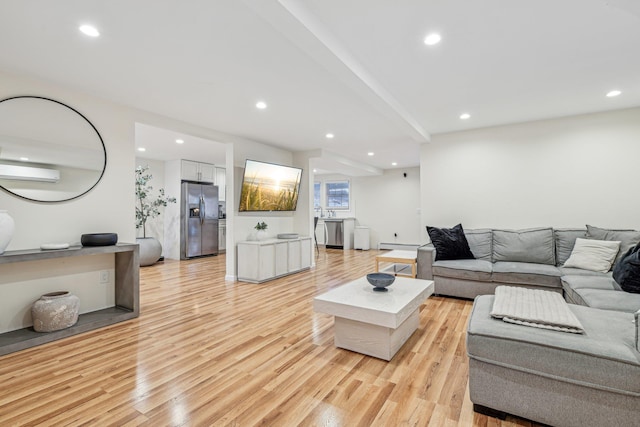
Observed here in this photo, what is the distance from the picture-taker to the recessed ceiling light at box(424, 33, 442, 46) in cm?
212

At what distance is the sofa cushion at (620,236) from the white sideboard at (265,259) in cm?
413

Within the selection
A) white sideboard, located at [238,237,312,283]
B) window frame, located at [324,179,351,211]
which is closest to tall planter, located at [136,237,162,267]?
white sideboard, located at [238,237,312,283]

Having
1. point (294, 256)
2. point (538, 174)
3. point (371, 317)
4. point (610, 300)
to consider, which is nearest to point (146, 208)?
point (294, 256)

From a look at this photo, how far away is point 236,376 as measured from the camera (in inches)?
78.7

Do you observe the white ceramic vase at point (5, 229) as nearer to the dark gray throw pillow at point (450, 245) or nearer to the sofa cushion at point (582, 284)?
the dark gray throw pillow at point (450, 245)

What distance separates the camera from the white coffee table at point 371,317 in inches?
84.8

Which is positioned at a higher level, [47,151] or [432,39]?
[432,39]

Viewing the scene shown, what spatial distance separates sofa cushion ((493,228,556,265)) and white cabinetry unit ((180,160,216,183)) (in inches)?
250

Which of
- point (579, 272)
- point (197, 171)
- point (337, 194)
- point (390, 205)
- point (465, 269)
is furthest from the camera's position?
point (337, 194)

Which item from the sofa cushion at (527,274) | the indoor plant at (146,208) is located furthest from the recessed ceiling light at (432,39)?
the indoor plant at (146,208)

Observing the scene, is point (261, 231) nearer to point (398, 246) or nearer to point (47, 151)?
point (47, 151)

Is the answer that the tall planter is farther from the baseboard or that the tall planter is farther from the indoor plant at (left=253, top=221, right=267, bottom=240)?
the baseboard

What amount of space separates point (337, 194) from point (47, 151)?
302 inches

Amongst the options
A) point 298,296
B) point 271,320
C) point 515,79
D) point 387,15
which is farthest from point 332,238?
point 387,15
